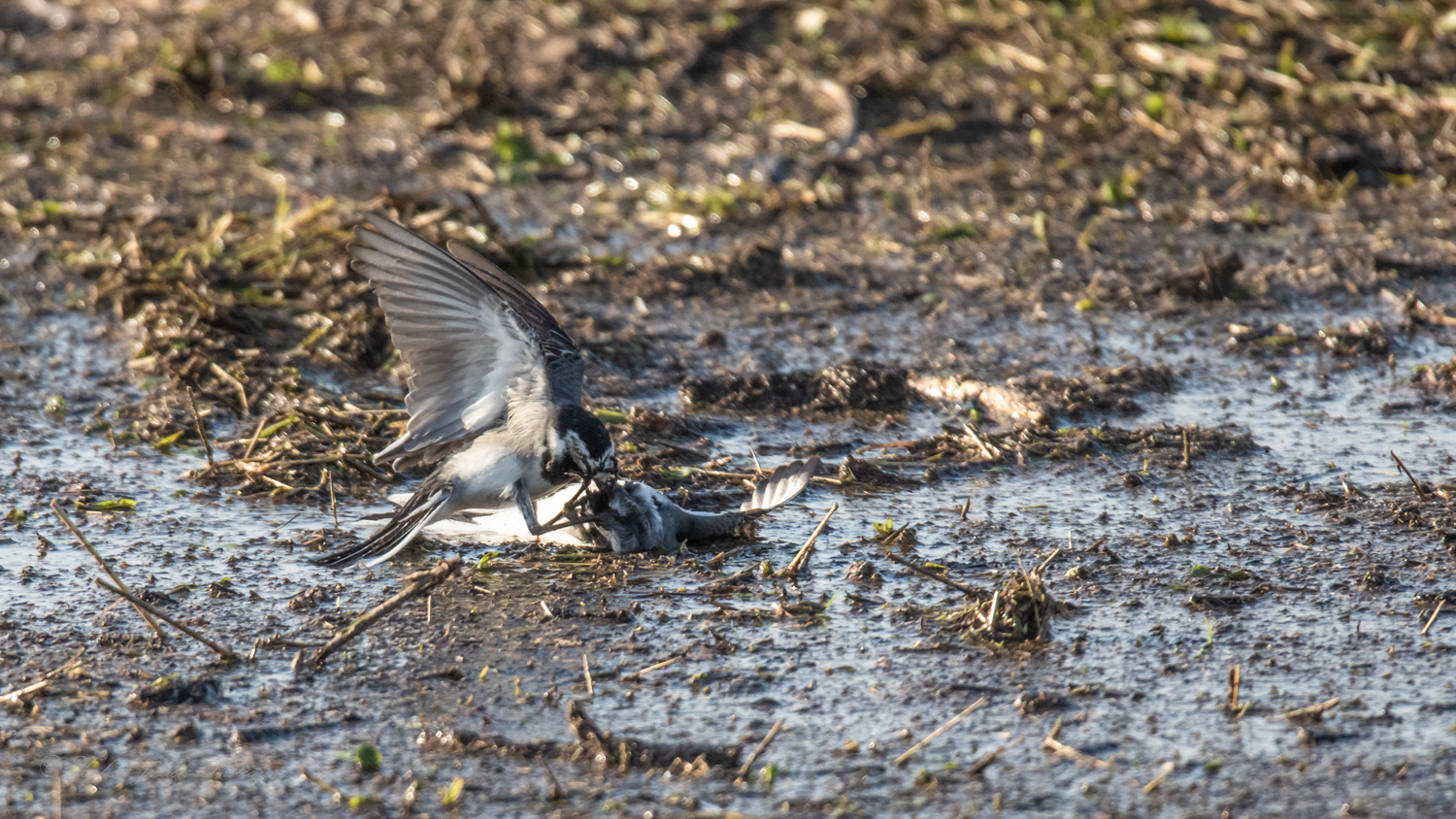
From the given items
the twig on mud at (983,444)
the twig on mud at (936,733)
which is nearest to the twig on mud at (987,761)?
the twig on mud at (936,733)

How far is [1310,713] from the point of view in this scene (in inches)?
148

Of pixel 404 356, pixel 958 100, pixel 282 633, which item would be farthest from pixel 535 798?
pixel 958 100

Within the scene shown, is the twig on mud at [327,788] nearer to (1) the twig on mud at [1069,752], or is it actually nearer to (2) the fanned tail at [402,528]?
(2) the fanned tail at [402,528]

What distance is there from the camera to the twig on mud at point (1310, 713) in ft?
12.3

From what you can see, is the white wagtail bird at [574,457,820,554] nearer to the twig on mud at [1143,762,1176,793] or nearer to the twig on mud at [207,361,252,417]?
the twig on mud at [1143,762,1176,793]

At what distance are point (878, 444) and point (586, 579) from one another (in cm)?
143

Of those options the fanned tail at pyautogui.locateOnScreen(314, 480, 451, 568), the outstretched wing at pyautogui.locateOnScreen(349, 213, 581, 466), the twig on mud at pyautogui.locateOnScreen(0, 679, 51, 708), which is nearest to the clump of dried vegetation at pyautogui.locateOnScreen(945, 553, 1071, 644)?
the outstretched wing at pyautogui.locateOnScreen(349, 213, 581, 466)

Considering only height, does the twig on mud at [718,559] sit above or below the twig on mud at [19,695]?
below

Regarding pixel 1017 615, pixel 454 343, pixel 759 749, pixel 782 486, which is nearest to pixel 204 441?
pixel 454 343

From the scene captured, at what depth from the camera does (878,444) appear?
576cm

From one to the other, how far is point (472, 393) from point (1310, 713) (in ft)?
8.56

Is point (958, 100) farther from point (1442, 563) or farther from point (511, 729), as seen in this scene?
point (511, 729)

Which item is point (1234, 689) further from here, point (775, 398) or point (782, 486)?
point (775, 398)

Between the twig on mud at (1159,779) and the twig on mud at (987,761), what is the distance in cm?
33
